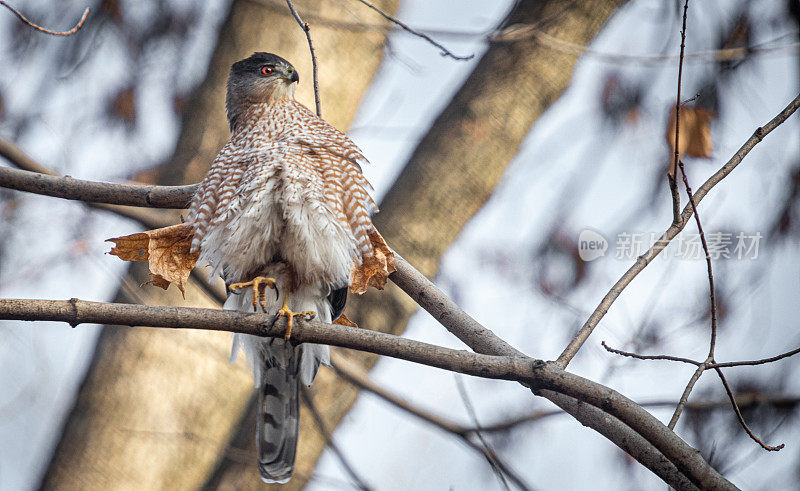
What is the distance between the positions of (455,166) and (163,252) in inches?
79.6

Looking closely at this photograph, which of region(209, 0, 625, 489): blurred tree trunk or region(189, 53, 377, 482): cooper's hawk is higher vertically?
region(209, 0, 625, 489): blurred tree trunk

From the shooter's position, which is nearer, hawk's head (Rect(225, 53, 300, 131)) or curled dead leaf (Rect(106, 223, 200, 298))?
curled dead leaf (Rect(106, 223, 200, 298))

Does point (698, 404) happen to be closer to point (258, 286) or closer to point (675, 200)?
point (675, 200)

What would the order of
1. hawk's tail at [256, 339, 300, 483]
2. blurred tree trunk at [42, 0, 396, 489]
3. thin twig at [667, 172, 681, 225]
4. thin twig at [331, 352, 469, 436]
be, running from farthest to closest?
blurred tree trunk at [42, 0, 396, 489], thin twig at [331, 352, 469, 436], hawk's tail at [256, 339, 300, 483], thin twig at [667, 172, 681, 225]

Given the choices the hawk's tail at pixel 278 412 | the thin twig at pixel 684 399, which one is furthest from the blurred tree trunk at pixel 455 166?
the thin twig at pixel 684 399

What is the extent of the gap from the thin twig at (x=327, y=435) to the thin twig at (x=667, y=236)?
1.51 meters

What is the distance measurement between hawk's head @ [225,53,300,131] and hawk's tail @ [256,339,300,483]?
1.03 m

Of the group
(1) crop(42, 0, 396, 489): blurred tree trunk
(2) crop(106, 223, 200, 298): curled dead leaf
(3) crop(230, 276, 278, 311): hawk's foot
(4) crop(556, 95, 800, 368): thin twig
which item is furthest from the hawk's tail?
(4) crop(556, 95, 800, 368): thin twig

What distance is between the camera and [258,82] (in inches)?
115

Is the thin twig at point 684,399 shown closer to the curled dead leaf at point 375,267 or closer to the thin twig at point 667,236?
the thin twig at point 667,236

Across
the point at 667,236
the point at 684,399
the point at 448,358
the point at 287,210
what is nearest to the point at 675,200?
the point at 667,236

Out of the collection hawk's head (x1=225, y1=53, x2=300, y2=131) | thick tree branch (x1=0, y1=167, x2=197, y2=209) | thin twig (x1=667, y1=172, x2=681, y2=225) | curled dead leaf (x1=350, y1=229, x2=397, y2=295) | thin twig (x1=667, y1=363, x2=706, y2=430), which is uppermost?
hawk's head (x1=225, y1=53, x2=300, y2=131)

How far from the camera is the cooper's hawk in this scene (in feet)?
7.69

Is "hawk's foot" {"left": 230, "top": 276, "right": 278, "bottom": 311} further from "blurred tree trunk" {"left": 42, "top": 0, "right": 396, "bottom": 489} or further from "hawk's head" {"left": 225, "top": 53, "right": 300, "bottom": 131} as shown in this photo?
"blurred tree trunk" {"left": 42, "top": 0, "right": 396, "bottom": 489}
